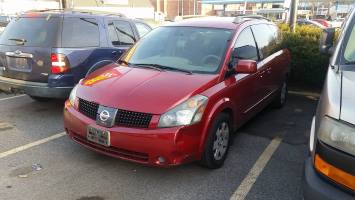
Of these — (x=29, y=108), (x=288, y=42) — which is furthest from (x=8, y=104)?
(x=288, y=42)

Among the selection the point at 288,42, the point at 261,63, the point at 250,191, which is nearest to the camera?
the point at 250,191

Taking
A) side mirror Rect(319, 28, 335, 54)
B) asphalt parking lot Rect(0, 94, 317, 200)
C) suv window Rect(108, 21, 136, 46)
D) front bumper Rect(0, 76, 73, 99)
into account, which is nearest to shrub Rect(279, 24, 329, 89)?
asphalt parking lot Rect(0, 94, 317, 200)

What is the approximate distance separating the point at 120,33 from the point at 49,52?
1.85 m

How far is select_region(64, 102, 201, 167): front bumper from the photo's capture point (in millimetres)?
3865

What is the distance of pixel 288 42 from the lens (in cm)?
851

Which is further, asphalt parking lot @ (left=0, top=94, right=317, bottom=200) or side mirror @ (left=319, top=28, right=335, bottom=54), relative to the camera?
side mirror @ (left=319, top=28, right=335, bottom=54)

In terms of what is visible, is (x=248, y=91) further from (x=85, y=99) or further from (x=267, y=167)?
(x=85, y=99)

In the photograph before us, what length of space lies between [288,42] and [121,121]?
5557mm

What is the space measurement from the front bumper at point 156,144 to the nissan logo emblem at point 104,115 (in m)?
0.13

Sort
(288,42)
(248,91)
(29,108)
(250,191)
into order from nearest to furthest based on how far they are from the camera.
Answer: (250,191) → (248,91) → (29,108) → (288,42)

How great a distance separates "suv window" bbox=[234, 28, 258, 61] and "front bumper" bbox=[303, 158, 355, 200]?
2.59 meters

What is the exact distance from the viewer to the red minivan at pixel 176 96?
394cm

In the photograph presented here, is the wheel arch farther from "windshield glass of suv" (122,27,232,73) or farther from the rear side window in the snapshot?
the rear side window

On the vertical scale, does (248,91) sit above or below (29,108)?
above
